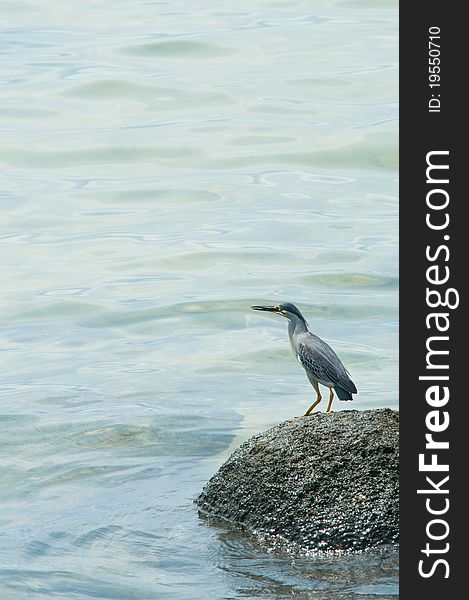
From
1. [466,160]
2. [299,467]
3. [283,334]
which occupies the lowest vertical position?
[283,334]

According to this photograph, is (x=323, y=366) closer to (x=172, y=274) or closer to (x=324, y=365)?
(x=324, y=365)

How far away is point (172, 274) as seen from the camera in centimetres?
1661

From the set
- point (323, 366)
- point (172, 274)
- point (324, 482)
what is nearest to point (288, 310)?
point (323, 366)

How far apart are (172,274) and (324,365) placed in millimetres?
8328

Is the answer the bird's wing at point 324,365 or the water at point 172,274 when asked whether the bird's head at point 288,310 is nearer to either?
the bird's wing at point 324,365

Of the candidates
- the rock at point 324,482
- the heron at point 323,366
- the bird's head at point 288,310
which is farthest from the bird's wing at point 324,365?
the rock at point 324,482

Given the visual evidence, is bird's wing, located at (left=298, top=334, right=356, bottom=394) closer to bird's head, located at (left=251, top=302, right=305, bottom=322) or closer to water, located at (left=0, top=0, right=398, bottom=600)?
bird's head, located at (left=251, top=302, right=305, bottom=322)

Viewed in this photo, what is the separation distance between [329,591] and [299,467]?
0.81m

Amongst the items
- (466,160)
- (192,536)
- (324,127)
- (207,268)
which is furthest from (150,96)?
(466,160)

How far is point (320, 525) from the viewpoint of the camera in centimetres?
716

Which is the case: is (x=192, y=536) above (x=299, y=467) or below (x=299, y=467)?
below

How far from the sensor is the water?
7.84 metres

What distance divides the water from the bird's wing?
3.93 ft

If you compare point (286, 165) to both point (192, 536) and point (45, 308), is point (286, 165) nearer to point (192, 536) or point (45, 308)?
point (45, 308)
